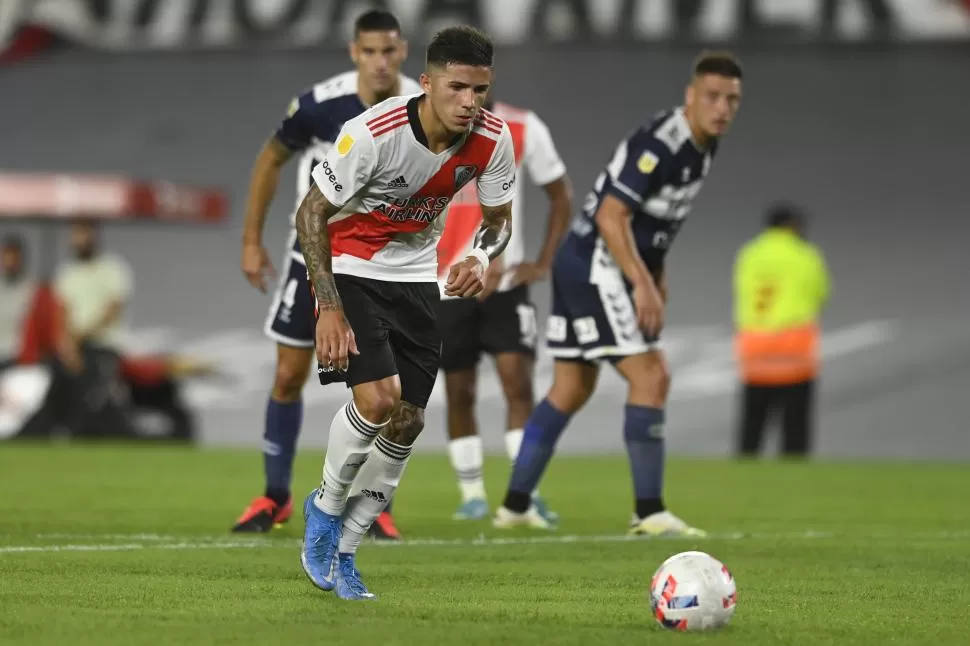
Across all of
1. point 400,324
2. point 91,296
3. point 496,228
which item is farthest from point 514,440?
point 91,296

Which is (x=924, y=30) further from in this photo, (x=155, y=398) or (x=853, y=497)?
(x=155, y=398)

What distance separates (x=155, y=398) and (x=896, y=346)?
8.02 m

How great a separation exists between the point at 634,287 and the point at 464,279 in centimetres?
258

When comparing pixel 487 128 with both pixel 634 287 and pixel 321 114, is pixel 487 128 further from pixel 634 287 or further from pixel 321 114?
pixel 634 287

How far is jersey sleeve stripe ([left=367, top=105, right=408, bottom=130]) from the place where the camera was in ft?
18.2

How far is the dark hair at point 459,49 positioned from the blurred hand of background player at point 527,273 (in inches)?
130

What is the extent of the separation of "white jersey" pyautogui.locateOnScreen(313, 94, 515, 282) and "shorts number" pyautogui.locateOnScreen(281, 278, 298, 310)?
1772 millimetres

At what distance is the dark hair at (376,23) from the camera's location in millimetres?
7449

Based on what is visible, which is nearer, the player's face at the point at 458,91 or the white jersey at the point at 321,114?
the player's face at the point at 458,91

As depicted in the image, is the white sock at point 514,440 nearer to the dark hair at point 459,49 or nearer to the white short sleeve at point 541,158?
the white short sleeve at point 541,158

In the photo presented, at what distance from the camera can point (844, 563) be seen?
6.83 m

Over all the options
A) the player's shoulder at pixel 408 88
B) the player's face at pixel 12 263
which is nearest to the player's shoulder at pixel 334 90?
the player's shoulder at pixel 408 88

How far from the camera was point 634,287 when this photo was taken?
794cm

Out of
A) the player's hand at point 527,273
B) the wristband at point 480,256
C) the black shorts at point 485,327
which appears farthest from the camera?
the black shorts at point 485,327
